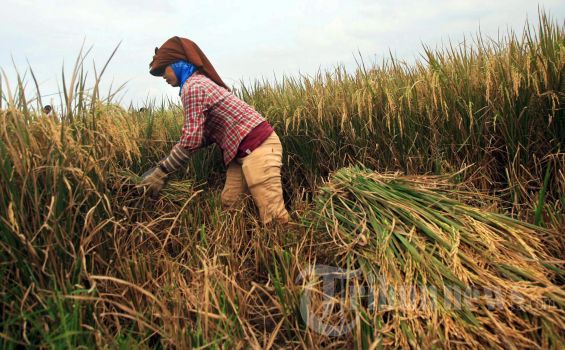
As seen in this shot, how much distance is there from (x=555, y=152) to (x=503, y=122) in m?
0.35

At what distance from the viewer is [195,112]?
96.0 inches

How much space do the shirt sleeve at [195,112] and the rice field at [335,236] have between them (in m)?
0.34

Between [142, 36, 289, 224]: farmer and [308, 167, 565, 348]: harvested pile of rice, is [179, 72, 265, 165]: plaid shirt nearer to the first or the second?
[142, 36, 289, 224]: farmer

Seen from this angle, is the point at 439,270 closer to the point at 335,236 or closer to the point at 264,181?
the point at 335,236

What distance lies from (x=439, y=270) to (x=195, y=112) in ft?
5.24

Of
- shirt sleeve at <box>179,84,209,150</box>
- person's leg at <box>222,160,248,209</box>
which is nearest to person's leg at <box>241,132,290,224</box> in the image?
person's leg at <box>222,160,248,209</box>

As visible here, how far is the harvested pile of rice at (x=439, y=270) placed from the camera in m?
1.51

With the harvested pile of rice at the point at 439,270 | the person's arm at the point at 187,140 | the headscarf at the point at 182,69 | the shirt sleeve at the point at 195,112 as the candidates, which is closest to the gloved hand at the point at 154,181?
the person's arm at the point at 187,140

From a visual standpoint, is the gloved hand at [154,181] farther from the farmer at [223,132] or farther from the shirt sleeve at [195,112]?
the shirt sleeve at [195,112]

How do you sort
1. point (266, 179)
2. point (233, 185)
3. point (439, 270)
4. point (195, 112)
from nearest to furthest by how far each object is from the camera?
1. point (439, 270)
2. point (195, 112)
3. point (266, 179)
4. point (233, 185)

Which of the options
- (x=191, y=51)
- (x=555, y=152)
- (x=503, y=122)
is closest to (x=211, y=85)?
(x=191, y=51)

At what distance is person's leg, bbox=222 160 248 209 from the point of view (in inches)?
106

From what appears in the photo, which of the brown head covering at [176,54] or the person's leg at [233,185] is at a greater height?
the brown head covering at [176,54]

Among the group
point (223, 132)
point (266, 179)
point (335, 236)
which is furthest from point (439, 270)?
point (223, 132)
